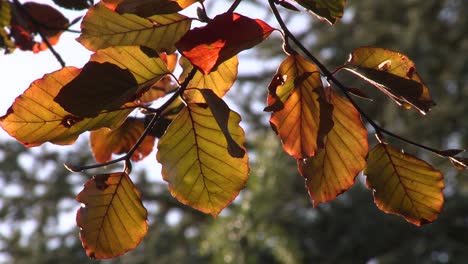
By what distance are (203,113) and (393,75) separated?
154 millimetres

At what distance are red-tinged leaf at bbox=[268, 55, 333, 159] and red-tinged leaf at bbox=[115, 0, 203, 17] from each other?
10cm

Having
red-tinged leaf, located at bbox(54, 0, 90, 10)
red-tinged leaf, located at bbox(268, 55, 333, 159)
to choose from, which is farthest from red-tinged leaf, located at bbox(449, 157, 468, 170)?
red-tinged leaf, located at bbox(54, 0, 90, 10)

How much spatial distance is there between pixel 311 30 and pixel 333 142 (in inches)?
233

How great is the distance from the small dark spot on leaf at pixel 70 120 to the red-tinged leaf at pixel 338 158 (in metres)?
0.19

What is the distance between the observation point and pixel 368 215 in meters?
5.61

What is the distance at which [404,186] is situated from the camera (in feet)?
1.90

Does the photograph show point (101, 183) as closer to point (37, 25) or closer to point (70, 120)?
point (70, 120)

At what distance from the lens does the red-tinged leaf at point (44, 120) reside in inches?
20.2

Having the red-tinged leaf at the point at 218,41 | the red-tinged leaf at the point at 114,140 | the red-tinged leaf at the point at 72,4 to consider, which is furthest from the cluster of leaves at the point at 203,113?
the red-tinged leaf at the point at 72,4

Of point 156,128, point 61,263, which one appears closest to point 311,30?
point 61,263

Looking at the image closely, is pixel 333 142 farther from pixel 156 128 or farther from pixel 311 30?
pixel 311 30

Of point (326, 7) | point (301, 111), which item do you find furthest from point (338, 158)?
point (326, 7)

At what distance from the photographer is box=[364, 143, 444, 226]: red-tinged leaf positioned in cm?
57

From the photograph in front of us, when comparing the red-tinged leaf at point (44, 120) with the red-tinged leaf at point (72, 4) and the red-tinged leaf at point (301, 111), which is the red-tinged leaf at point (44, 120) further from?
the red-tinged leaf at point (72, 4)
